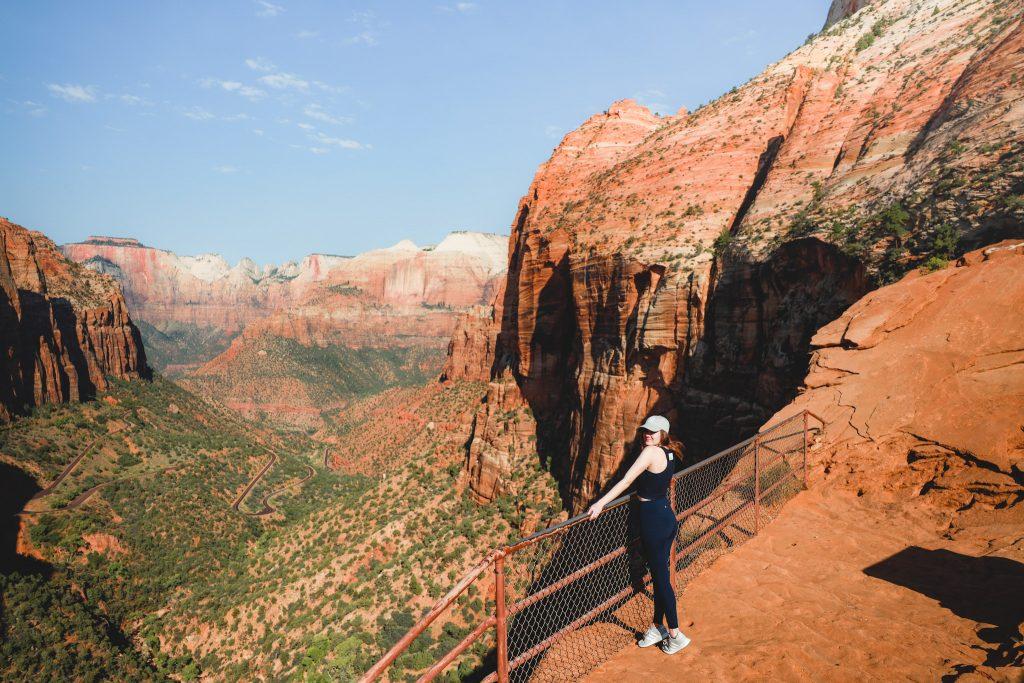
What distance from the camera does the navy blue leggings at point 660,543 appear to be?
19.9 feet

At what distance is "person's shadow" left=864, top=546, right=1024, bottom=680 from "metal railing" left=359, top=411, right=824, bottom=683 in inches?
87.5

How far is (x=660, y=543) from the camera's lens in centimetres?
611

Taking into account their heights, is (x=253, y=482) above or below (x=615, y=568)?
below

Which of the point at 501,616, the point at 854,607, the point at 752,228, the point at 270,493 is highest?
the point at 752,228

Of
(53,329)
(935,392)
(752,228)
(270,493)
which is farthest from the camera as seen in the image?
(53,329)

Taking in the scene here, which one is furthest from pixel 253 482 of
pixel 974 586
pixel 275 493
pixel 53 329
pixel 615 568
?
pixel 974 586

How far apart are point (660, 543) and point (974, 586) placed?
14.7 ft

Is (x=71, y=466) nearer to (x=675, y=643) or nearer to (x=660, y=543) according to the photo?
(x=675, y=643)

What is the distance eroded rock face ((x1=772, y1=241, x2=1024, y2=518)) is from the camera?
8.55m

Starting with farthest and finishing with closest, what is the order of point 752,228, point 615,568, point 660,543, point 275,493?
point 275,493
point 752,228
point 615,568
point 660,543

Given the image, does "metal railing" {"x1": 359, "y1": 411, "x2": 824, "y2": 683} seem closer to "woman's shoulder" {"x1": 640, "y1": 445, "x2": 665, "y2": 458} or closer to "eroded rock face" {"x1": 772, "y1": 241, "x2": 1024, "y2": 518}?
"woman's shoulder" {"x1": 640, "y1": 445, "x2": 665, "y2": 458}

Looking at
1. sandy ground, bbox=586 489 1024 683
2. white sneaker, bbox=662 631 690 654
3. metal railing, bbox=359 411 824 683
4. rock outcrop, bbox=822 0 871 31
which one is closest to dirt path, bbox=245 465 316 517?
metal railing, bbox=359 411 824 683

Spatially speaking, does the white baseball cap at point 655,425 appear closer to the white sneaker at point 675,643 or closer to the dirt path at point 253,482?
the white sneaker at point 675,643

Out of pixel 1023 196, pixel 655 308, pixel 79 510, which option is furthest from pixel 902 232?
pixel 79 510
